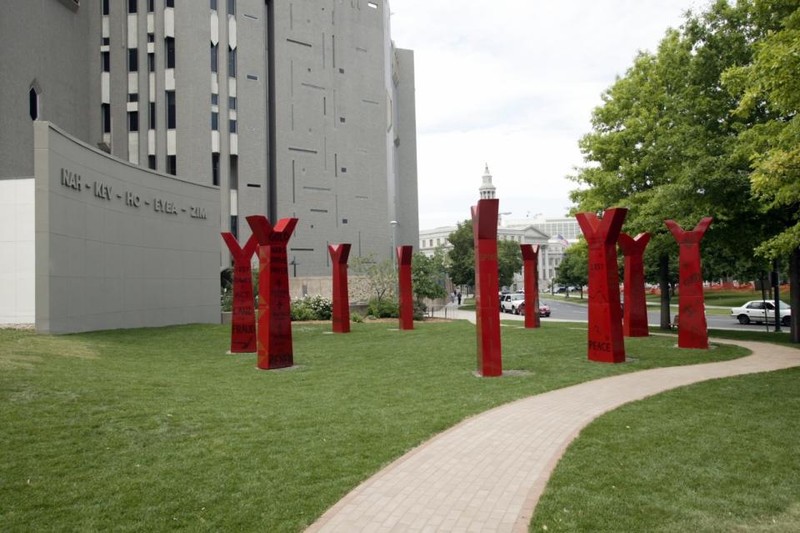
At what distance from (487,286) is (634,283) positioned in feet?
29.6

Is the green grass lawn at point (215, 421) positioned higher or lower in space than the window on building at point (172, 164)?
lower

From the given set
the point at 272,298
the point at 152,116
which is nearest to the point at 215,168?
the point at 152,116

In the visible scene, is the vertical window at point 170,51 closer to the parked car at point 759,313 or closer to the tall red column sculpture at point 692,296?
the tall red column sculpture at point 692,296

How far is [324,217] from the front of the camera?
42.8 meters

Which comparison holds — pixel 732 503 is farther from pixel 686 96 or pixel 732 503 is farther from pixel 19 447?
pixel 686 96

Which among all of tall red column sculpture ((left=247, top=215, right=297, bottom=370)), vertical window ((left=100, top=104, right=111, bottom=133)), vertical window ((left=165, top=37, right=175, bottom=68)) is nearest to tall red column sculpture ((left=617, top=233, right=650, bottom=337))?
tall red column sculpture ((left=247, top=215, right=297, bottom=370))

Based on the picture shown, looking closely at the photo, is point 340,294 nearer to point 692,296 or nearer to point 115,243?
point 115,243

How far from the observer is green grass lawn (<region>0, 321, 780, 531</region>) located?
5.18 metres

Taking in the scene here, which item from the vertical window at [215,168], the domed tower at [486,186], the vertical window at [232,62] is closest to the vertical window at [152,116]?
the vertical window at [215,168]

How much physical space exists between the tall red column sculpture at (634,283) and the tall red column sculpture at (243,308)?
11.3 m

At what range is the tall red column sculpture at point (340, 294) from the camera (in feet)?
76.0

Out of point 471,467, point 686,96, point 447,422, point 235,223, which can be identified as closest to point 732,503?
point 471,467

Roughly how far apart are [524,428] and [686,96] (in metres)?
16.3

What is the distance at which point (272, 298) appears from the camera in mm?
14016
